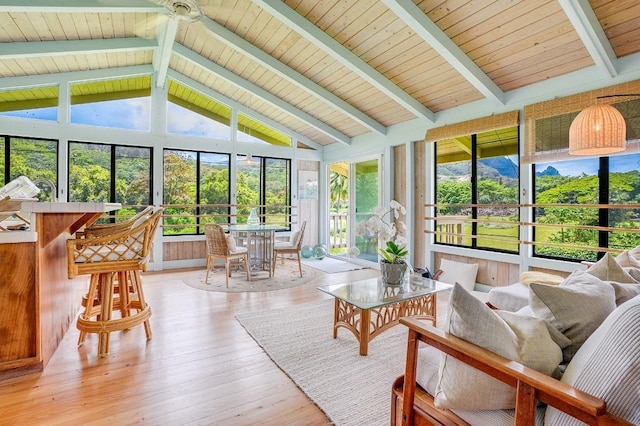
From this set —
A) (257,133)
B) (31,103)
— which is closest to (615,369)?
(257,133)

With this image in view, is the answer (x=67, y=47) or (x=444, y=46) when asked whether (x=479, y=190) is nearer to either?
(x=444, y=46)

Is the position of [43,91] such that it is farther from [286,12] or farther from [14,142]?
[286,12]

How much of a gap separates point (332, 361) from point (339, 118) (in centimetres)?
442

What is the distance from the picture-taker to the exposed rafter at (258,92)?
16.0 ft

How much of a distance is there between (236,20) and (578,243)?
4535 mm

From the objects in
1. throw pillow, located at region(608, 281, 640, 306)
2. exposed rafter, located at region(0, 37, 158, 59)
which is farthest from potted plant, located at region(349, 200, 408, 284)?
exposed rafter, located at region(0, 37, 158, 59)

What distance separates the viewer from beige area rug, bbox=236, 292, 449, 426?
69.8 inches

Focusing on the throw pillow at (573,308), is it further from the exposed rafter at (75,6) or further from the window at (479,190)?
the exposed rafter at (75,6)

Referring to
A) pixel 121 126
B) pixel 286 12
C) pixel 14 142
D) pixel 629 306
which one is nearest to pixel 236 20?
pixel 286 12

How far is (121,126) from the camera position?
210 inches

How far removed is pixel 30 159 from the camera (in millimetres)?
4754

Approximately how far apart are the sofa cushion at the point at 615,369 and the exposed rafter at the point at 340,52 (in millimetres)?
3647

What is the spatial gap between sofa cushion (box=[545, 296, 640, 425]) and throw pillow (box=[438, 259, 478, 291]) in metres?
3.32

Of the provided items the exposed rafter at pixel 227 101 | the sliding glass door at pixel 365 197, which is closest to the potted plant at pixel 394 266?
the sliding glass door at pixel 365 197
